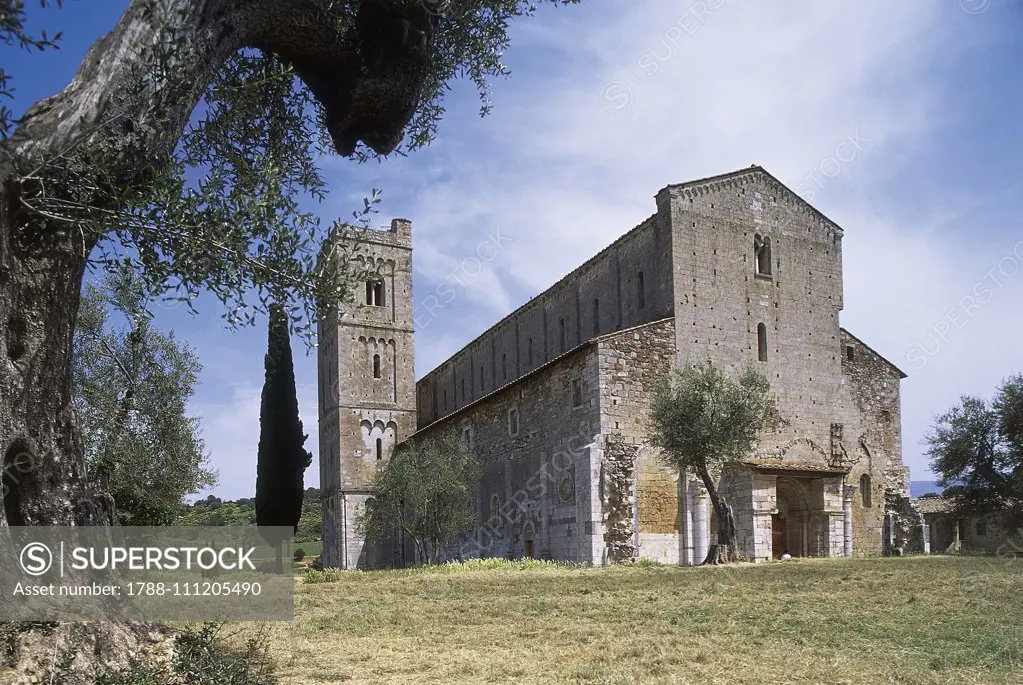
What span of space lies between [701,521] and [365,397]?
1014 inches

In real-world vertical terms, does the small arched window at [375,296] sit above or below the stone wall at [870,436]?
above

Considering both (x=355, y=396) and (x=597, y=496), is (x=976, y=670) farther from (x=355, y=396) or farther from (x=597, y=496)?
(x=355, y=396)

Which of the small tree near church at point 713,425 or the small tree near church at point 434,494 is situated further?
the small tree near church at point 434,494

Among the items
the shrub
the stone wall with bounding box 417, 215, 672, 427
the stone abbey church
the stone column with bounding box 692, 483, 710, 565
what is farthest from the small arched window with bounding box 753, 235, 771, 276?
the shrub

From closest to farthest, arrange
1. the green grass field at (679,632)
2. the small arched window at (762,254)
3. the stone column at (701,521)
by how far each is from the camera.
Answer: the green grass field at (679,632) < the stone column at (701,521) < the small arched window at (762,254)

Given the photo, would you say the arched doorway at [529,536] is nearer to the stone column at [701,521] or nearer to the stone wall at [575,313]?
the stone column at [701,521]

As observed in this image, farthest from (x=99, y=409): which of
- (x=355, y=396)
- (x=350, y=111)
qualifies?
(x=355, y=396)

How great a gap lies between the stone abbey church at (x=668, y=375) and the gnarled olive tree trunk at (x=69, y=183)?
19426mm

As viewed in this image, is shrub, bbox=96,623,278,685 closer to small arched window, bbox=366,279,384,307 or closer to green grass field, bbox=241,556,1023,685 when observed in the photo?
green grass field, bbox=241,556,1023,685

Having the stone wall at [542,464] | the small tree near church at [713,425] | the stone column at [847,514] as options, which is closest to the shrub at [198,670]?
the small tree near church at [713,425]

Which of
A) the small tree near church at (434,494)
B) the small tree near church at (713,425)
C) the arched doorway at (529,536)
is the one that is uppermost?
the small tree near church at (713,425)

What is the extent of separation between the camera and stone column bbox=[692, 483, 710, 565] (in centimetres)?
2594

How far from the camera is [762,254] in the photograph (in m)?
30.5

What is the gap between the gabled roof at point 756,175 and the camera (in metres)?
28.8
